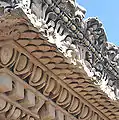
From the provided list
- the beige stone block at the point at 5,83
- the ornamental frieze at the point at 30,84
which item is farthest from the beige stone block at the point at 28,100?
the beige stone block at the point at 5,83

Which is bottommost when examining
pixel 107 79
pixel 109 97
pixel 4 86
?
pixel 4 86

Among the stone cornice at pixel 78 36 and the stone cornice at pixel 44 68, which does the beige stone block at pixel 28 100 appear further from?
the stone cornice at pixel 78 36

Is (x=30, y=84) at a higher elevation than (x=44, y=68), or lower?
lower

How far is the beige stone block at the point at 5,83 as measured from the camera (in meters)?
2.77

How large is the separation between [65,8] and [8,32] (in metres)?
0.99

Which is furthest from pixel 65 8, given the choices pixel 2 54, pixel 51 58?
pixel 2 54

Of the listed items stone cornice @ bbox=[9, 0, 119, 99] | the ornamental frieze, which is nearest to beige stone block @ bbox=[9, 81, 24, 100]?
the ornamental frieze

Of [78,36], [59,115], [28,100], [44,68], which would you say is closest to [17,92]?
[28,100]

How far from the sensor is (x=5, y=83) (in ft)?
9.08

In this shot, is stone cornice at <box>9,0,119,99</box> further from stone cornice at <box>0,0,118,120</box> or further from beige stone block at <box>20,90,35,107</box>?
beige stone block at <box>20,90,35,107</box>

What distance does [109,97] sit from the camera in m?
3.67

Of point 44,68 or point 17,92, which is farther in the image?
point 44,68

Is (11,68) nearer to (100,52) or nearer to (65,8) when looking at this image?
(65,8)

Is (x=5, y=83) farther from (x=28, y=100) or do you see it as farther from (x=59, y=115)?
(x=59, y=115)
